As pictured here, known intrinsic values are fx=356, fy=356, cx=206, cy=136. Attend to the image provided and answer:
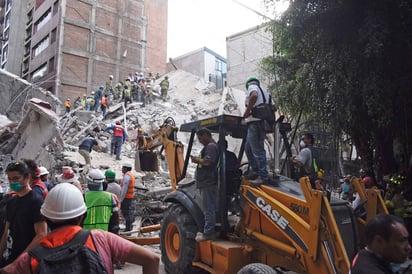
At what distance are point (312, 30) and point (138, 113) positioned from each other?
13.0 metres

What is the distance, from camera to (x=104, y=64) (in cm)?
3428

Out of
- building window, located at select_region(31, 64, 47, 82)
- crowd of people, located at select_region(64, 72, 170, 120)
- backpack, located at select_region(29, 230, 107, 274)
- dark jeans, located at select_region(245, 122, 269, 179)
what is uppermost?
building window, located at select_region(31, 64, 47, 82)

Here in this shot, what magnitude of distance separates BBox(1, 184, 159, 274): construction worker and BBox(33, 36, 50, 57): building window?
3593 centimetres

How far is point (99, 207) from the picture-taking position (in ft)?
15.9

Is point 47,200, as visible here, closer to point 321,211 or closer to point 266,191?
point 321,211

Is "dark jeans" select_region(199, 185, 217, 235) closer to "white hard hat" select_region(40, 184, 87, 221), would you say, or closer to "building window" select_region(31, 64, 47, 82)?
"white hard hat" select_region(40, 184, 87, 221)

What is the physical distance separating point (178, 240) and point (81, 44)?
31.1 metres

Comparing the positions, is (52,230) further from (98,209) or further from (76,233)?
(98,209)

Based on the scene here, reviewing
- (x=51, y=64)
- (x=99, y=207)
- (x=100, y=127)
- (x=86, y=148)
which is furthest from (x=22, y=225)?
(x=51, y=64)

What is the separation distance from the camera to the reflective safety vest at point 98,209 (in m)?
4.80

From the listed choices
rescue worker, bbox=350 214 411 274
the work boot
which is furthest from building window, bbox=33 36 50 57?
rescue worker, bbox=350 214 411 274

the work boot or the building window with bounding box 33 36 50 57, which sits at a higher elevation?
the building window with bounding box 33 36 50 57

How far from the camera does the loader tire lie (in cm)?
503

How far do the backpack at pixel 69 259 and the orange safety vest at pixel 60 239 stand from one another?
0.07ft
